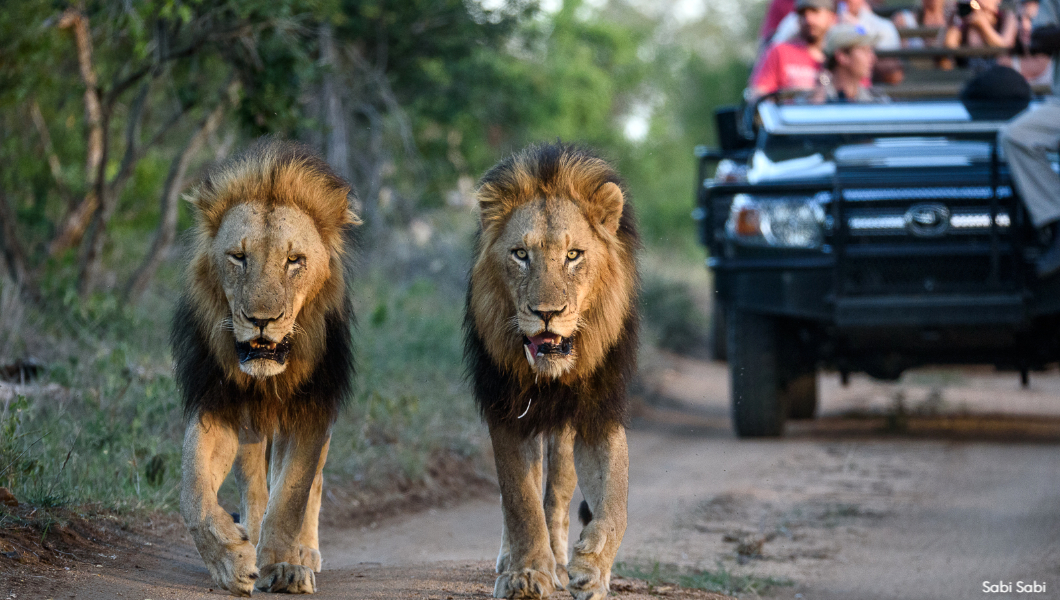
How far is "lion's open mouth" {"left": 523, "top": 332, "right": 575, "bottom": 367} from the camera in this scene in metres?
3.13

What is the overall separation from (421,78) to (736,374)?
5157 millimetres

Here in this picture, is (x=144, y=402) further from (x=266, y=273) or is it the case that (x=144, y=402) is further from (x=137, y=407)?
(x=266, y=273)

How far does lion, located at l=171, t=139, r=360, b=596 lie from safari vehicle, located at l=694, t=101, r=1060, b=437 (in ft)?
9.40

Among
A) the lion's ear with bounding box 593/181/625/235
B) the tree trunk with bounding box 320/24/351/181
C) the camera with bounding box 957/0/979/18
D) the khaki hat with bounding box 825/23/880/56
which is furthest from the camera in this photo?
the tree trunk with bounding box 320/24/351/181

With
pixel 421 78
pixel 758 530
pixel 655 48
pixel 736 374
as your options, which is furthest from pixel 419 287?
pixel 655 48

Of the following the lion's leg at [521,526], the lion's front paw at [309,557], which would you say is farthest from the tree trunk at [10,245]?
the lion's leg at [521,526]

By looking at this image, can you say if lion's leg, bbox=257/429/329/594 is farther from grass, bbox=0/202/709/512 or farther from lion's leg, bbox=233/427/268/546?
grass, bbox=0/202/709/512

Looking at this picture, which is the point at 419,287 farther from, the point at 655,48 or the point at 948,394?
the point at 655,48

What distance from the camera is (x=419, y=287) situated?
911cm

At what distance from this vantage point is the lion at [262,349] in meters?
3.13

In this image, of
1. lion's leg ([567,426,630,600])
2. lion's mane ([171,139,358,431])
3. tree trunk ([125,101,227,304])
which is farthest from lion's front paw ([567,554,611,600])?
tree trunk ([125,101,227,304])

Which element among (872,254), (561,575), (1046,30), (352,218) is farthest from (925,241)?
(352,218)

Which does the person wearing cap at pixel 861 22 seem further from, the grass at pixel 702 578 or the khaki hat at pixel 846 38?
the grass at pixel 702 578

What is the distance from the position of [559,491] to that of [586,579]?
67 cm
